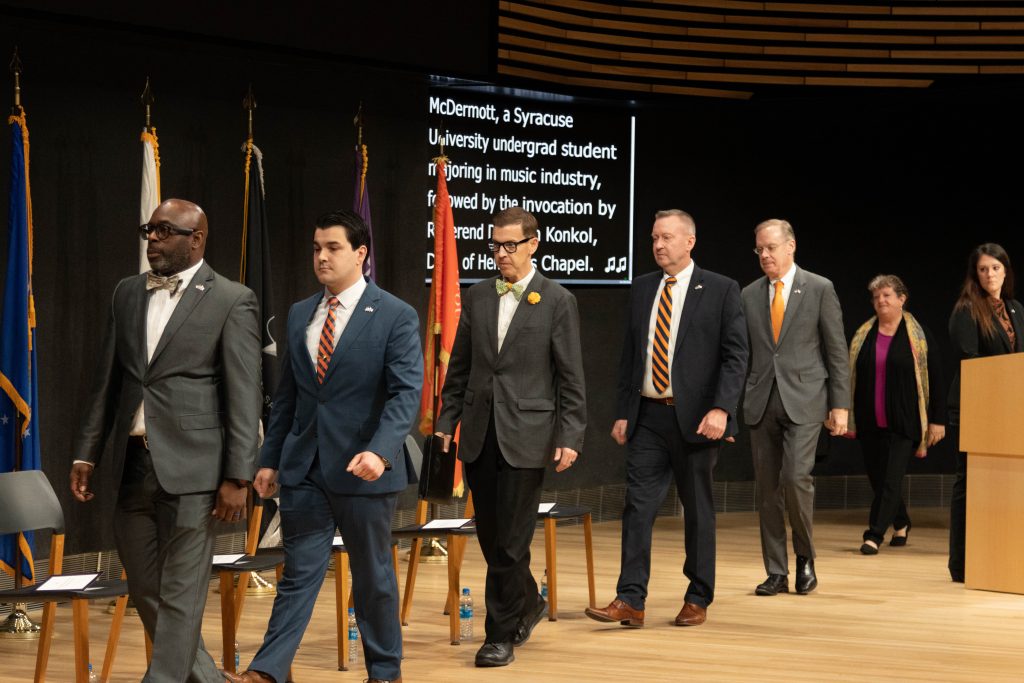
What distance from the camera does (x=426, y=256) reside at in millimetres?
8867

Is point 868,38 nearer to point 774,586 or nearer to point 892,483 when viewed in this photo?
point 892,483

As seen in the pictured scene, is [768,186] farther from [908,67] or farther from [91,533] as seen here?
[91,533]

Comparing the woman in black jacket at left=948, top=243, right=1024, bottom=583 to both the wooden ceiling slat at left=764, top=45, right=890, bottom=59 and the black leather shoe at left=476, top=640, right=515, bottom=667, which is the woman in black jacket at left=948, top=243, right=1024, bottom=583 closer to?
the wooden ceiling slat at left=764, top=45, right=890, bottom=59

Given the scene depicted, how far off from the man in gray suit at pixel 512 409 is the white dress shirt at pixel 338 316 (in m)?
0.85

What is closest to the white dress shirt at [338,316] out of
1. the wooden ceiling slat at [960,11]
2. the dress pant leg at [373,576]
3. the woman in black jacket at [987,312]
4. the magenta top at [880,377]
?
the dress pant leg at [373,576]

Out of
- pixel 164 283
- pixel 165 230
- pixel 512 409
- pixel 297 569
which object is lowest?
pixel 297 569

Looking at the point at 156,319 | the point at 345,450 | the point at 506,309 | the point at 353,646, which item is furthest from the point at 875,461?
the point at 156,319

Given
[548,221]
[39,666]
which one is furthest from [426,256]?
[39,666]

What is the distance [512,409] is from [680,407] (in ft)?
3.18

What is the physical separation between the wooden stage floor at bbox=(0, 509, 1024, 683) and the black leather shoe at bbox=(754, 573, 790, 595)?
67mm

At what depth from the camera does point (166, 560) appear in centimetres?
434

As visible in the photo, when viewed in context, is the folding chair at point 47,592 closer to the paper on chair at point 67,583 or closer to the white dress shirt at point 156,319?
the paper on chair at point 67,583

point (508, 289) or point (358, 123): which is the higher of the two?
point (358, 123)

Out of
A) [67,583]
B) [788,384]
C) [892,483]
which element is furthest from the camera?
[892,483]
